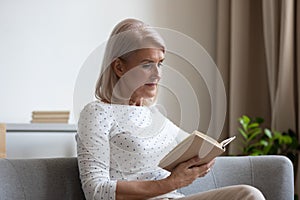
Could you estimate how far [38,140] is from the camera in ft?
10.1

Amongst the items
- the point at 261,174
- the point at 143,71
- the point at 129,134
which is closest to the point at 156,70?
the point at 143,71

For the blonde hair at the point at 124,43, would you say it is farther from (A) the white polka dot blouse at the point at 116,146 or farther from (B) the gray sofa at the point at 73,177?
(B) the gray sofa at the point at 73,177

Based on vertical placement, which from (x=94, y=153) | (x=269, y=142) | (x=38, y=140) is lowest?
(x=269, y=142)

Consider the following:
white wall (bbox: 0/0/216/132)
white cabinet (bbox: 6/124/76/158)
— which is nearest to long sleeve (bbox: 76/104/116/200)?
white cabinet (bbox: 6/124/76/158)

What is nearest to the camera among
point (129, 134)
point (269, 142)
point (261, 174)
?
point (129, 134)

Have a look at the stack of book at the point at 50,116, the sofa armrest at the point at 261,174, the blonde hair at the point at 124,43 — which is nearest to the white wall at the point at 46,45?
the stack of book at the point at 50,116

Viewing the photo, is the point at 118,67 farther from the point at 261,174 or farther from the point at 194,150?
the point at 261,174

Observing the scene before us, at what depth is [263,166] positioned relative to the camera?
7.39 feet

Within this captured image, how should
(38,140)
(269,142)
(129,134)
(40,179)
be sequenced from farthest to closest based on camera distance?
(269,142) → (38,140) → (129,134) → (40,179)

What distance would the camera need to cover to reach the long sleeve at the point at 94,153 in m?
1.82

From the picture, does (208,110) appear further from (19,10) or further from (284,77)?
(19,10)

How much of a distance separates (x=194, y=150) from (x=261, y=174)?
0.59 metres

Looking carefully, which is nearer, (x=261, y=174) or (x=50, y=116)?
(x=261, y=174)

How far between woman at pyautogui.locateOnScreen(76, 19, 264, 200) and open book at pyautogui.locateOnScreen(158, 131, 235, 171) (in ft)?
0.10
